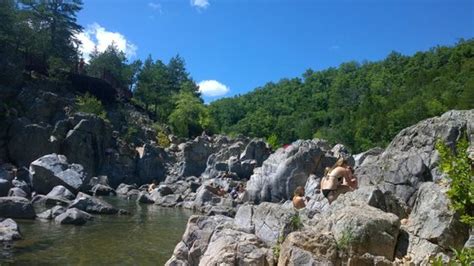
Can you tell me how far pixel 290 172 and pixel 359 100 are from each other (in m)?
97.9

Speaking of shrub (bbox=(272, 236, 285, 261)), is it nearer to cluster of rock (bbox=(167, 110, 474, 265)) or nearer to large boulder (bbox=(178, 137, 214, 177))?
cluster of rock (bbox=(167, 110, 474, 265))

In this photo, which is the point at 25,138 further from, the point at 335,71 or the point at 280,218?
the point at 335,71

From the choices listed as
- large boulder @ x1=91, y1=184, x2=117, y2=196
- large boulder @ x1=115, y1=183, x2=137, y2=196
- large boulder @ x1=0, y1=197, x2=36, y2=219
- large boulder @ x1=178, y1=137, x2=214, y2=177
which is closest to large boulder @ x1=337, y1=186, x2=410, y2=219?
large boulder @ x1=0, y1=197, x2=36, y2=219

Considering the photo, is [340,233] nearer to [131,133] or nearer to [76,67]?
[131,133]

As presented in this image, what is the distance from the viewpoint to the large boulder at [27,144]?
151ft

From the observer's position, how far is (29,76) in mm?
60812

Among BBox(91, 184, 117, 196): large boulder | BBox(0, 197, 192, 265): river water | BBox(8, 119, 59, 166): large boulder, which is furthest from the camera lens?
BBox(8, 119, 59, 166): large boulder

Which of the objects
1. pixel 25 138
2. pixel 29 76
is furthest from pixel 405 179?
pixel 29 76

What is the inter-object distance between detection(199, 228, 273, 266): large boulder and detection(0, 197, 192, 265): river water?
7.76 metres

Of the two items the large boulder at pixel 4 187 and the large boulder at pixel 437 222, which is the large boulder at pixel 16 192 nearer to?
the large boulder at pixel 4 187

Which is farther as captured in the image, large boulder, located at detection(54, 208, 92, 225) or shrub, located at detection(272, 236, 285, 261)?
large boulder, located at detection(54, 208, 92, 225)

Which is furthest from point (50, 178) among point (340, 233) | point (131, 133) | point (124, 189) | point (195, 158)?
point (131, 133)

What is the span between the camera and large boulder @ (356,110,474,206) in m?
19.8

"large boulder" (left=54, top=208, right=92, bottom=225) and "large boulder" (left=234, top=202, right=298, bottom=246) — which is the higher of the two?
"large boulder" (left=234, top=202, right=298, bottom=246)
